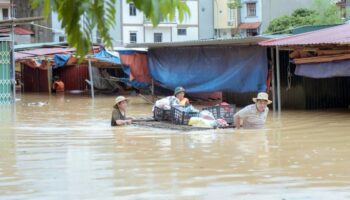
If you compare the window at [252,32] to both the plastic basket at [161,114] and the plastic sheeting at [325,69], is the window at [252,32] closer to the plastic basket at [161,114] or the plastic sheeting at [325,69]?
the plastic sheeting at [325,69]

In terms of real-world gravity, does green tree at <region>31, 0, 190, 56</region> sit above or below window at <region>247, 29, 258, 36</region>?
below

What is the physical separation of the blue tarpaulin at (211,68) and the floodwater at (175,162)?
448 cm

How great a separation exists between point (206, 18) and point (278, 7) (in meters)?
7.19

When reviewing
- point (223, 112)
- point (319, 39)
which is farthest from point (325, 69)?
point (223, 112)

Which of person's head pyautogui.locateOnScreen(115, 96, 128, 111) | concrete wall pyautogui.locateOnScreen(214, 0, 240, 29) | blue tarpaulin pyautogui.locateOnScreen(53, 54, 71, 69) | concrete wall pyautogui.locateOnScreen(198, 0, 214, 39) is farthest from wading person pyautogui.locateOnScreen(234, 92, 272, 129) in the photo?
concrete wall pyautogui.locateOnScreen(214, 0, 240, 29)

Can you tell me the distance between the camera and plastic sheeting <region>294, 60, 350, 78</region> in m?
15.6

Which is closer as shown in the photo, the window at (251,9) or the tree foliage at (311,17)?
the tree foliage at (311,17)

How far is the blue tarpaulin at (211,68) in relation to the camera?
59.5 ft

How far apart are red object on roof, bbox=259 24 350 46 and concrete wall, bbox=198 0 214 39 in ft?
137

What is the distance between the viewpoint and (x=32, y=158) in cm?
873

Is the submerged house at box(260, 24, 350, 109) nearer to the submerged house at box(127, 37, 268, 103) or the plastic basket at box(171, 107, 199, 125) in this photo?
the submerged house at box(127, 37, 268, 103)

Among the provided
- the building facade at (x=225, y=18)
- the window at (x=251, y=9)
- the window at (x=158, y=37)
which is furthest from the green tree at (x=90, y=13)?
the building facade at (x=225, y=18)

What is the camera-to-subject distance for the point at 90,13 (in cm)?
196

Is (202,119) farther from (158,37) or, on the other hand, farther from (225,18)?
(225,18)
